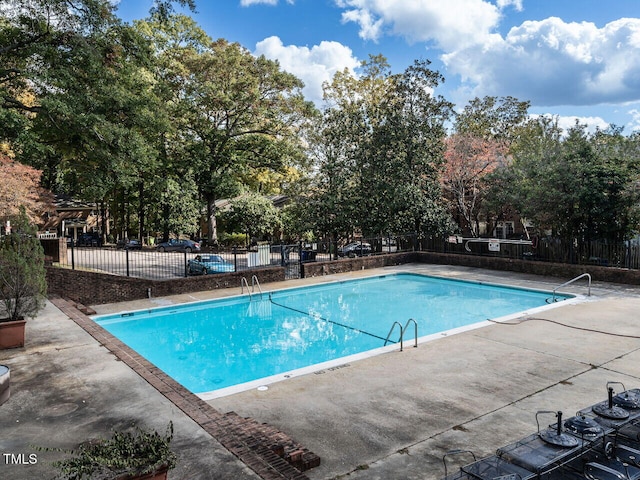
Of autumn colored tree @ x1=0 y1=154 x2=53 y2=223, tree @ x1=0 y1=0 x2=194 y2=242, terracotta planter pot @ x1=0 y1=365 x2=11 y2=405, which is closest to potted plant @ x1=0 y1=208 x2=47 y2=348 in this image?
terracotta planter pot @ x1=0 y1=365 x2=11 y2=405

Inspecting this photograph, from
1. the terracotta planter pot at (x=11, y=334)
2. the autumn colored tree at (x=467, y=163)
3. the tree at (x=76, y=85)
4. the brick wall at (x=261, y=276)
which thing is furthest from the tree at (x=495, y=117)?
the terracotta planter pot at (x=11, y=334)

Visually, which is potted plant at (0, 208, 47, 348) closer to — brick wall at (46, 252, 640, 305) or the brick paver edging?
the brick paver edging

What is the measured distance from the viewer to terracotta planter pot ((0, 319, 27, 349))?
8.73m

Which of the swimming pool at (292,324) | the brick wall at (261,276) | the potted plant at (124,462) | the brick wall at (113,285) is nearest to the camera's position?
the potted plant at (124,462)

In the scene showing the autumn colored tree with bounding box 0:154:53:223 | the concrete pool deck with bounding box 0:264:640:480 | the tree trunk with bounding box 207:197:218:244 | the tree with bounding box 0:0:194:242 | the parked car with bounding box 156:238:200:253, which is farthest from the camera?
the tree trunk with bounding box 207:197:218:244

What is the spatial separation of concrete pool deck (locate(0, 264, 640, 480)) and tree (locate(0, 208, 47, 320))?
0.81m

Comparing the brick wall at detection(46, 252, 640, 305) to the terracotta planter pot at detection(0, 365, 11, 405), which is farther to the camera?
the brick wall at detection(46, 252, 640, 305)

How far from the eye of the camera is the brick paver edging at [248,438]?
4478 mm

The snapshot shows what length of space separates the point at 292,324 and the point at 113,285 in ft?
20.7

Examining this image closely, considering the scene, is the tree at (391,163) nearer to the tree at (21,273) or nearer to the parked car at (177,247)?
the parked car at (177,247)

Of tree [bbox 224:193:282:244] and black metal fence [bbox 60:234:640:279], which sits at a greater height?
tree [bbox 224:193:282:244]

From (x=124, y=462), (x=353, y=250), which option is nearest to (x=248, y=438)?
(x=124, y=462)

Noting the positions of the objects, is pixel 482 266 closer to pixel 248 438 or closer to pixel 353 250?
pixel 353 250

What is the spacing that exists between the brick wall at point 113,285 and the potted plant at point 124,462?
41.9 ft
